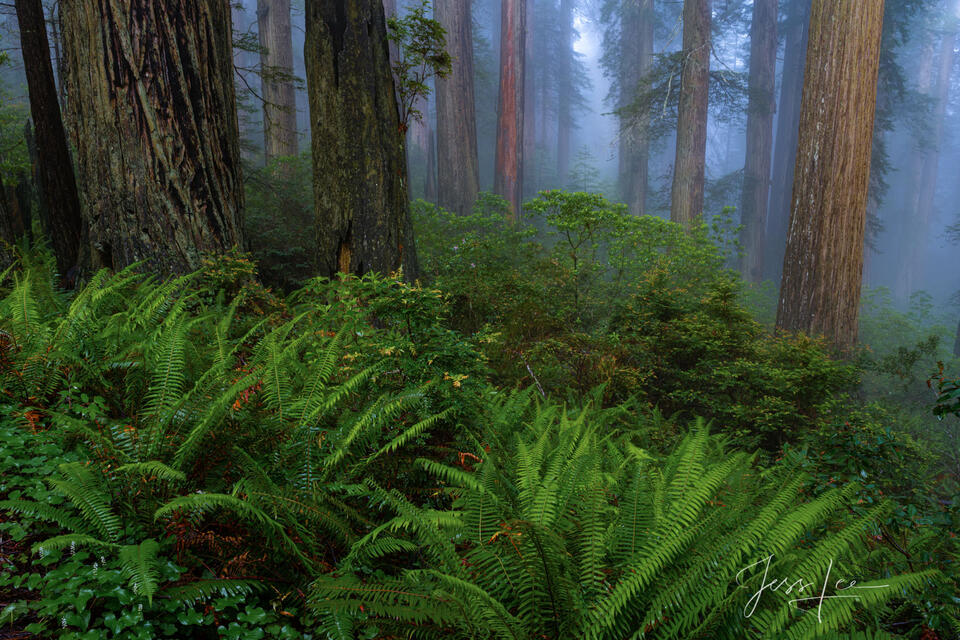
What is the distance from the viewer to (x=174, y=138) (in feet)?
13.1

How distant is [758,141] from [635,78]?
8669mm

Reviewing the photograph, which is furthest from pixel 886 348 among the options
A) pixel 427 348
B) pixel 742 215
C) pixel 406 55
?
pixel 427 348

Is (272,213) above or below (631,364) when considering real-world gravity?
above

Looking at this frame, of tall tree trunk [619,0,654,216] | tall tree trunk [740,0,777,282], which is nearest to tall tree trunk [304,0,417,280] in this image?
tall tree trunk [619,0,654,216]

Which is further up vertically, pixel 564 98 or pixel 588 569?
pixel 564 98

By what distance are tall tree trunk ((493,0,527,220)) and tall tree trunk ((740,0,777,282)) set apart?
435 inches

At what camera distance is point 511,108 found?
1525 centimetres

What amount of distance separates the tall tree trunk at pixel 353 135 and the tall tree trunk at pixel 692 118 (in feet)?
34.4

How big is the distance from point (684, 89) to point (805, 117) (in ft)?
24.2

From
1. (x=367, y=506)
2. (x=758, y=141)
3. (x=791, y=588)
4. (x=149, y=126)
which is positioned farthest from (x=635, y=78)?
(x=791, y=588)

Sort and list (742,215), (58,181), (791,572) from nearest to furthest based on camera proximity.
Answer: (791,572), (58,181), (742,215)

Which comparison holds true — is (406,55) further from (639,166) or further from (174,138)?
(639,166)

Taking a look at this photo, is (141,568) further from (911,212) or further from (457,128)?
(911,212)

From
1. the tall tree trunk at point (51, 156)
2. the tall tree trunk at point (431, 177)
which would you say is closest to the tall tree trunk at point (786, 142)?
the tall tree trunk at point (431, 177)
